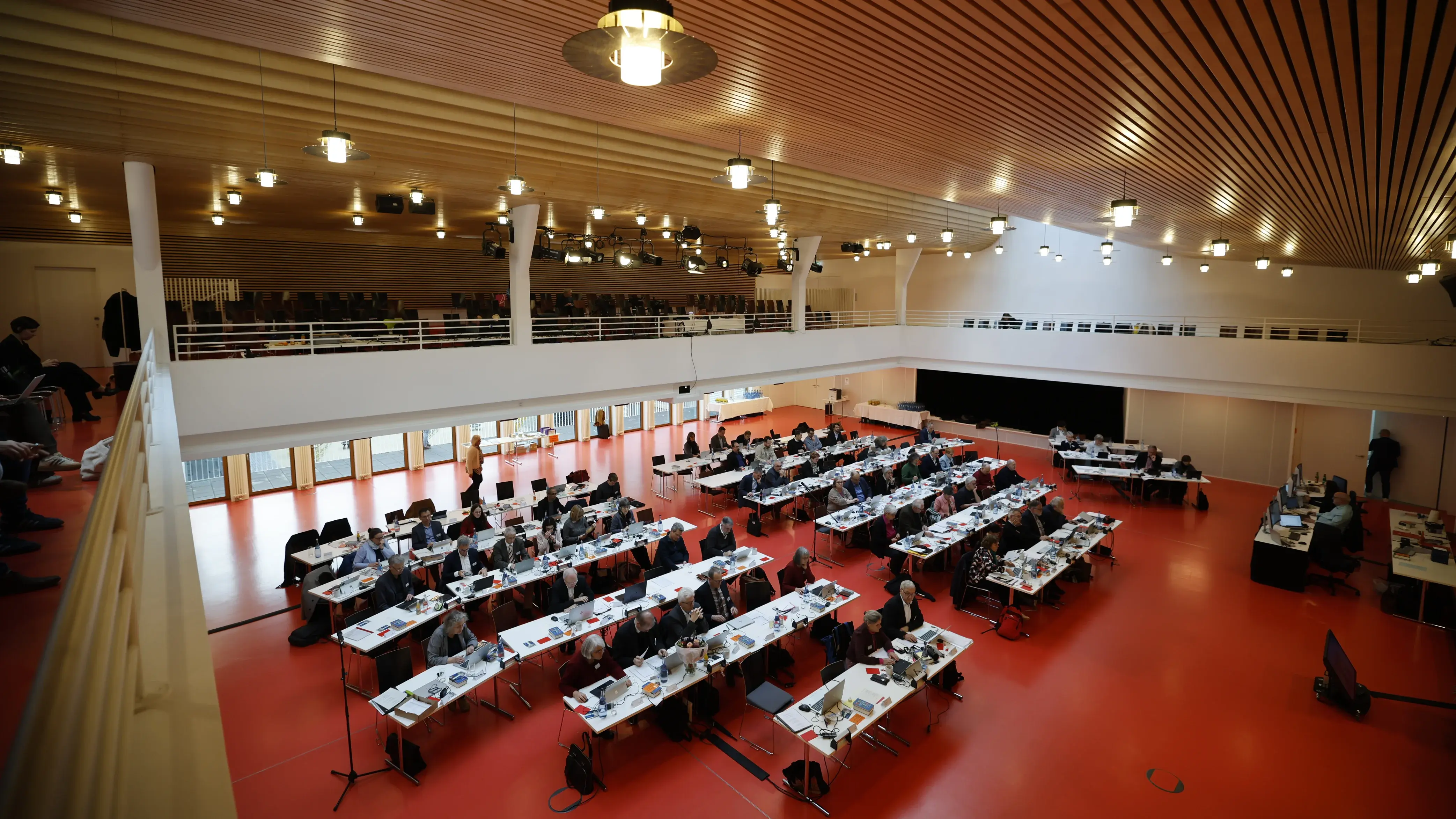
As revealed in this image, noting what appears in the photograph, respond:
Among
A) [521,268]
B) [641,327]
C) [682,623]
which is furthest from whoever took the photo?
[641,327]

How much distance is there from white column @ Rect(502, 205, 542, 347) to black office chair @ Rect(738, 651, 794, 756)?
7.91 meters

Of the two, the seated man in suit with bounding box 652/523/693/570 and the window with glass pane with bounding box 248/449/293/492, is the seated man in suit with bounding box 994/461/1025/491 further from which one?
the window with glass pane with bounding box 248/449/293/492

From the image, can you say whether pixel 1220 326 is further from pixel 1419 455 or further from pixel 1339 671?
pixel 1339 671

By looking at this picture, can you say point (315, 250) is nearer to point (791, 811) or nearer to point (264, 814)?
point (264, 814)

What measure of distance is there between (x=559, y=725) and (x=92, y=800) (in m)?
8.24

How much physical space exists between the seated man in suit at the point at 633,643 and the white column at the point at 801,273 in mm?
12391

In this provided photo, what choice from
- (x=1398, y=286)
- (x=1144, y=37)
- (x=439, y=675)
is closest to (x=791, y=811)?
(x=439, y=675)

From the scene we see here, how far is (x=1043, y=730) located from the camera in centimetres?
814

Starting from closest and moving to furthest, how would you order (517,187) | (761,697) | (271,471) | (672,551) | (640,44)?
1. (640,44)
2. (761,697)
3. (517,187)
4. (672,551)
5. (271,471)

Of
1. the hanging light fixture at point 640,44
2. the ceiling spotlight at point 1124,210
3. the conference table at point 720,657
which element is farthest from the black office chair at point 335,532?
the ceiling spotlight at point 1124,210

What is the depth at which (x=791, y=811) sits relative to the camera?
22.8 ft

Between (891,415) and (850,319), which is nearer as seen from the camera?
(891,415)

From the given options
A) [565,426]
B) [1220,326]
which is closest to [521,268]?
[565,426]

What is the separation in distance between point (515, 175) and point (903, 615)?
27.9ft
